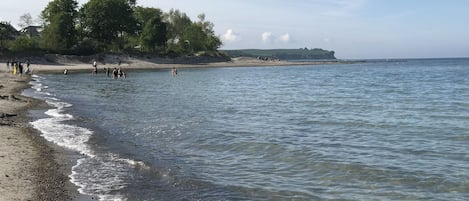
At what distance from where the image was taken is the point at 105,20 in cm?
11838

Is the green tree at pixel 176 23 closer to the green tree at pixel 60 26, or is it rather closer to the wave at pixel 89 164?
the green tree at pixel 60 26

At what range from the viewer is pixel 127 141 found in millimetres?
Result: 16484

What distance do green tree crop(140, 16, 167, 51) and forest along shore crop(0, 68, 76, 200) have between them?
105 m

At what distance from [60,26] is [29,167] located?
98.2 meters

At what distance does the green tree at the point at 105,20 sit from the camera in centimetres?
11781

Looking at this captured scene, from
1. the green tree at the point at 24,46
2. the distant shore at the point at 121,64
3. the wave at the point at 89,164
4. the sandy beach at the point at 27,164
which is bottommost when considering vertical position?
the wave at the point at 89,164

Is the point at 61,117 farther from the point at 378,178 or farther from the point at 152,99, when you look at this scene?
the point at 378,178

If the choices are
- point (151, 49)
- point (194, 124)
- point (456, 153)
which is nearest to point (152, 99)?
point (194, 124)

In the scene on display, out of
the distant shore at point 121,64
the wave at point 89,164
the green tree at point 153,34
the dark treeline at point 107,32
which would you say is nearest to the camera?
the wave at point 89,164

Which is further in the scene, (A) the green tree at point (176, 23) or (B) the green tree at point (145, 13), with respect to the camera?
(A) the green tree at point (176, 23)

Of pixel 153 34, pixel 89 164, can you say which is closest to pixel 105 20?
pixel 153 34

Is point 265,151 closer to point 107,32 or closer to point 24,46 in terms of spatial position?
point 24,46

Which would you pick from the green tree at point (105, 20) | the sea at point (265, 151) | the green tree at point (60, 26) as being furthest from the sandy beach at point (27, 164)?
the green tree at point (105, 20)

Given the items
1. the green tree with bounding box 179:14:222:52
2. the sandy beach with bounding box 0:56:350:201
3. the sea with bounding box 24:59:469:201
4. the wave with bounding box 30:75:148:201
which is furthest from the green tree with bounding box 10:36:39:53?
the wave with bounding box 30:75:148:201
